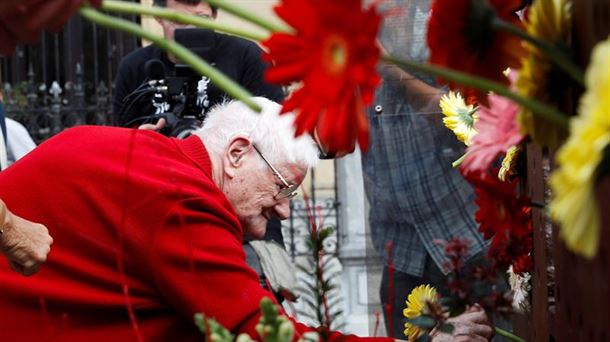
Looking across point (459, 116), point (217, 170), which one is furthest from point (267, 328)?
point (217, 170)

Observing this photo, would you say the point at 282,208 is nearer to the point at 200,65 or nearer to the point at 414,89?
the point at 414,89

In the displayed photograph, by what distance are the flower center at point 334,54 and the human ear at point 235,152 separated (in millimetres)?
1807

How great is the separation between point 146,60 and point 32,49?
4.86 m

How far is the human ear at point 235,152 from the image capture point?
288cm

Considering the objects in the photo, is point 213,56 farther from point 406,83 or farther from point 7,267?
point 7,267

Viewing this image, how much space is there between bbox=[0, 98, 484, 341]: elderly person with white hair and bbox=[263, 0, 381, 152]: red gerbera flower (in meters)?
1.10

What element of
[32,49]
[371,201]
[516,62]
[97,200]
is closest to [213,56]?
[371,201]

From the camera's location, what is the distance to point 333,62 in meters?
1.07

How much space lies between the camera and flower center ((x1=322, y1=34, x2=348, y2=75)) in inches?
42.0

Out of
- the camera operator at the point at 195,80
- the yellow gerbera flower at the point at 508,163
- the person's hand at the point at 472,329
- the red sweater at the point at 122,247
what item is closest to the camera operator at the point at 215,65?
the camera operator at the point at 195,80

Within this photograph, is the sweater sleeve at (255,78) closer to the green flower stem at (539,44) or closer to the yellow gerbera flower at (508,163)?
the yellow gerbera flower at (508,163)

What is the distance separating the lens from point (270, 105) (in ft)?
9.65

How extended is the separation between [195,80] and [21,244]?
220 cm

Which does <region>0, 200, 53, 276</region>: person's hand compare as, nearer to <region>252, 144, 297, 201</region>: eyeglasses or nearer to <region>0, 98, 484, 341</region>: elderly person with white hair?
<region>0, 98, 484, 341</region>: elderly person with white hair
